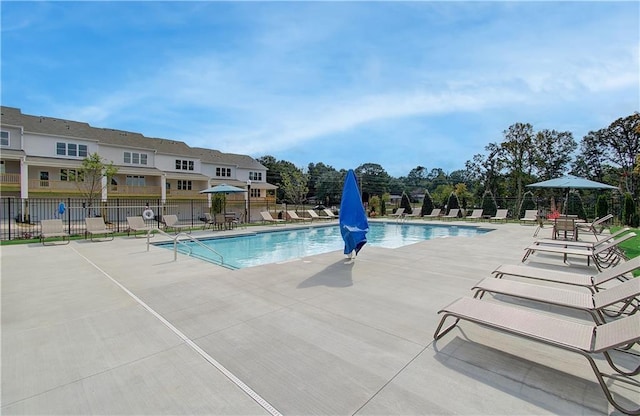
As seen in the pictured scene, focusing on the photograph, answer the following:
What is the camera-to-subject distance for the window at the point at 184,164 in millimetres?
29655

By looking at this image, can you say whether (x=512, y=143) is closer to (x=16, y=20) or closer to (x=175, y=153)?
(x=175, y=153)

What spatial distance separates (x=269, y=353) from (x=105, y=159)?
26464mm

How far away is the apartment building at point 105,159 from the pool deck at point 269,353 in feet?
49.0

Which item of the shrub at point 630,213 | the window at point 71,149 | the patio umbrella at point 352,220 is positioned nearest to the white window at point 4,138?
the window at point 71,149

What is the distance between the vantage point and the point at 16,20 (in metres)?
7.47

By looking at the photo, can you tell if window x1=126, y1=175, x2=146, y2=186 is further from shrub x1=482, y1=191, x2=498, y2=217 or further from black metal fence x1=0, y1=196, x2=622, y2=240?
shrub x1=482, y1=191, x2=498, y2=217

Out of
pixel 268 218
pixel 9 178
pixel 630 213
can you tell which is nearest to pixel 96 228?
pixel 268 218

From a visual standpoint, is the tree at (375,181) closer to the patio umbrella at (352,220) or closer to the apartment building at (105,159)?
the apartment building at (105,159)

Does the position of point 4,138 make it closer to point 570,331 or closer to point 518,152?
point 570,331

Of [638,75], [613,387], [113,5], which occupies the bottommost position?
[613,387]

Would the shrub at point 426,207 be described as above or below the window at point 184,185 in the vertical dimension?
below

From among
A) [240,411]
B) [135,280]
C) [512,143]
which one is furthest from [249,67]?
[512,143]

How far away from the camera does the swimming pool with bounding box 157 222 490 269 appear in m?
10.2

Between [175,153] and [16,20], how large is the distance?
74.7 ft
